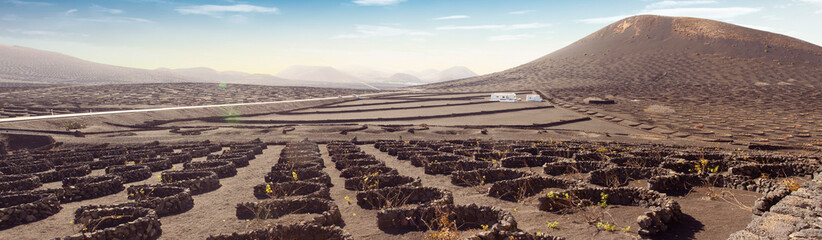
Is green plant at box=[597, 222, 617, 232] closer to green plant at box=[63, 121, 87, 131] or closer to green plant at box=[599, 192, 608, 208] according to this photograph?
green plant at box=[599, 192, 608, 208]

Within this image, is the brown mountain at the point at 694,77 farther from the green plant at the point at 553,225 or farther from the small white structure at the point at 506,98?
the green plant at the point at 553,225

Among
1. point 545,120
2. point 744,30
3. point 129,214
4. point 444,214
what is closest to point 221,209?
point 129,214

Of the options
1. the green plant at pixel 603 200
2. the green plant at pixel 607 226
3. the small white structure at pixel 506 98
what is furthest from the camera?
the small white structure at pixel 506 98

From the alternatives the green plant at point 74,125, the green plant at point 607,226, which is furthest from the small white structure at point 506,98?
the green plant at point 607,226

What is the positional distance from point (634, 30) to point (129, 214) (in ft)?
409

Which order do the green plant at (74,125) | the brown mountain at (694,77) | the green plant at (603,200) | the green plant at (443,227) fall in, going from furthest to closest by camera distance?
the brown mountain at (694,77), the green plant at (74,125), the green plant at (603,200), the green plant at (443,227)

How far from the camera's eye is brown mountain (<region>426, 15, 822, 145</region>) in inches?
1566

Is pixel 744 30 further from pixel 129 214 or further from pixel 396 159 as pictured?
pixel 129 214

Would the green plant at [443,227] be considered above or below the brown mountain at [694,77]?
below

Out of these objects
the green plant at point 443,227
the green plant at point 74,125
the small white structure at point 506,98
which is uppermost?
the small white structure at point 506,98

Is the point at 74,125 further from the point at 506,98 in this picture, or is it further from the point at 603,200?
the point at 506,98

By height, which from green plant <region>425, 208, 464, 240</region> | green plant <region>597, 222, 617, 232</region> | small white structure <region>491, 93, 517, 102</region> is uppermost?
small white structure <region>491, 93, 517, 102</region>

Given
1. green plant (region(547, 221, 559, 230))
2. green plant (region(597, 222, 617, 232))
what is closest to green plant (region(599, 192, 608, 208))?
green plant (region(597, 222, 617, 232))

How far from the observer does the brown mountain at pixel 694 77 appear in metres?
39.8
